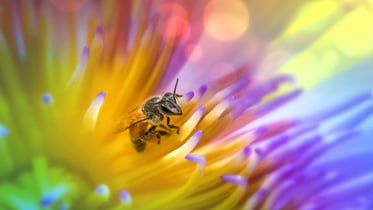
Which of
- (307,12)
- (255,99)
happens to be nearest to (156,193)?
(255,99)

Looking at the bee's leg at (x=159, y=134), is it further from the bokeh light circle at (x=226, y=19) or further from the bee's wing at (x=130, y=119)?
the bokeh light circle at (x=226, y=19)

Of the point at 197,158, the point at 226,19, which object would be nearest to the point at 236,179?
the point at 197,158

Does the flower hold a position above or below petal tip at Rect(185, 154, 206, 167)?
above

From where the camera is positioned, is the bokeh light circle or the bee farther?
the bokeh light circle

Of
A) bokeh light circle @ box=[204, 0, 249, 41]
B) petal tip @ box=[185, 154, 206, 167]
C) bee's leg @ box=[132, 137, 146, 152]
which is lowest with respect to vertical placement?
petal tip @ box=[185, 154, 206, 167]

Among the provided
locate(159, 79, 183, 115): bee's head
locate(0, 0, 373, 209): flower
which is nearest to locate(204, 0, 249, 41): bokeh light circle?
locate(0, 0, 373, 209): flower

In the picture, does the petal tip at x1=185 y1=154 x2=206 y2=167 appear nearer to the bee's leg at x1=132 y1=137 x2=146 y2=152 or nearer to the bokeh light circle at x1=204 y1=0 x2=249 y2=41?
the bee's leg at x1=132 y1=137 x2=146 y2=152

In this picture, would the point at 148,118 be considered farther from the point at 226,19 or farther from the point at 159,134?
the point at 226,19
